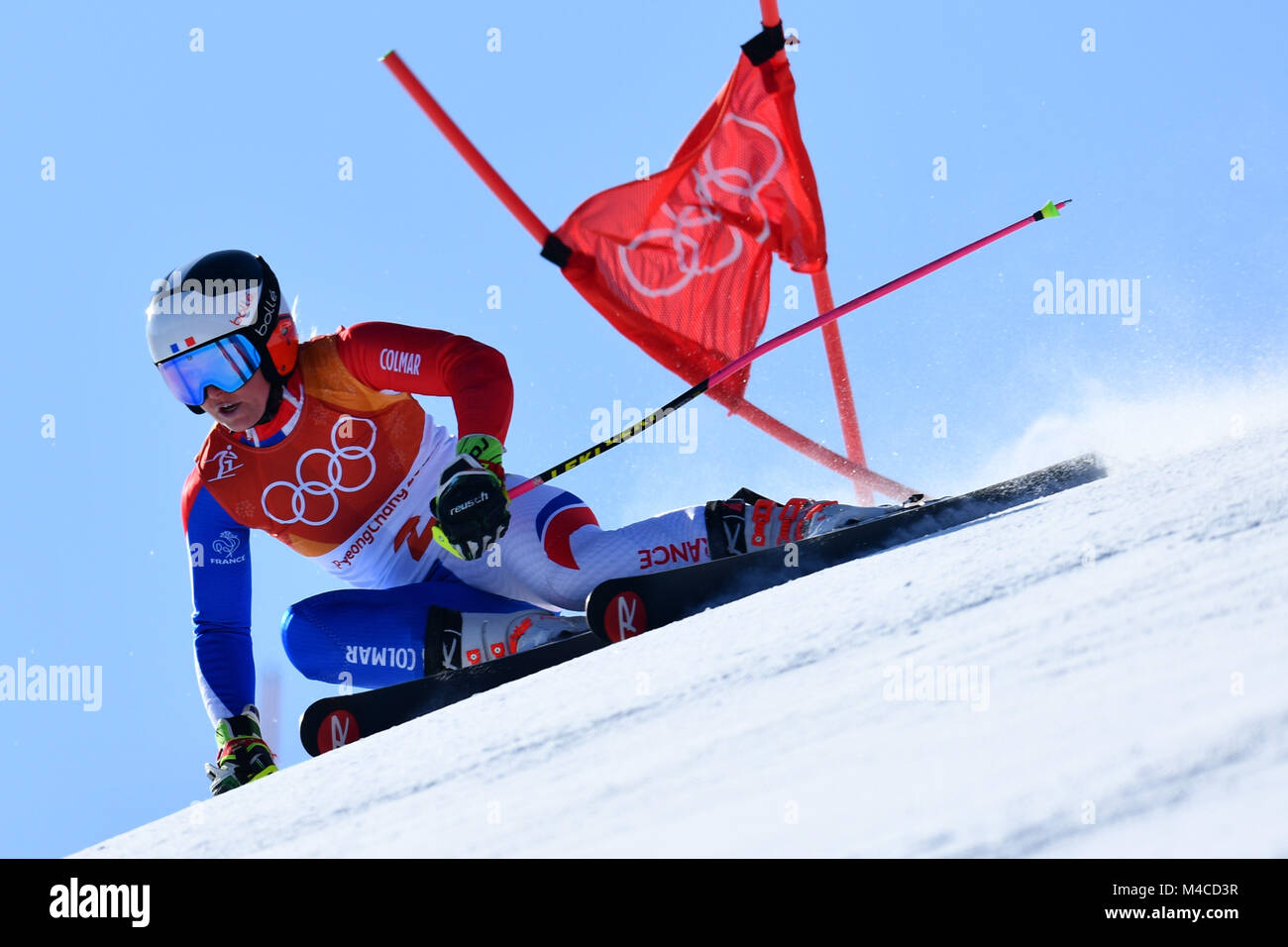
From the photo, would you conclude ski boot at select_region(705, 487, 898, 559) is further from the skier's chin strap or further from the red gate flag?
the red gate flag

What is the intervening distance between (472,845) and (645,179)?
4.60 m

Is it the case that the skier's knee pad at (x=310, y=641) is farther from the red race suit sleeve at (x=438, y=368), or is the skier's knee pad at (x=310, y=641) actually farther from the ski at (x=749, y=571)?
the ski at (x=749, y=571)

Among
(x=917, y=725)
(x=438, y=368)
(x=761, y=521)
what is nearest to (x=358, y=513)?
(x=438, y=368)

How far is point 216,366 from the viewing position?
3.92 meters

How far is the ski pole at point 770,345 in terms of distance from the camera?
4.27 meters

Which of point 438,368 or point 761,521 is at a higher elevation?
point 438,368

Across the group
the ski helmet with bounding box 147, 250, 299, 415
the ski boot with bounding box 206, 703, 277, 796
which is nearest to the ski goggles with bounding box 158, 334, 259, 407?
the ski helmet with bounding box 147, 250, 299, 415

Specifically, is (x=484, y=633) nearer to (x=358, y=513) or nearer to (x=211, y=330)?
(x=358, y=513)

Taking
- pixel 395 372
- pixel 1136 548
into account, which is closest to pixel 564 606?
pixel 395 372

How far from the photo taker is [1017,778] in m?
1.52

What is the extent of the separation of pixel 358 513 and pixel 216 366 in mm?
649

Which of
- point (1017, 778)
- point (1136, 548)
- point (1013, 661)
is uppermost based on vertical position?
point (1136, 548)

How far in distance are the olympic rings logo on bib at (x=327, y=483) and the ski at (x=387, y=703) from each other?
66 cm

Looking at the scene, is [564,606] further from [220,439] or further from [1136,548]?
[1136,548]
